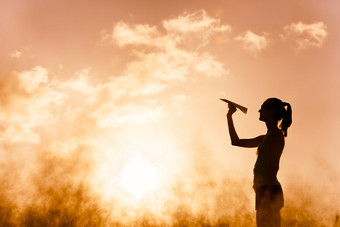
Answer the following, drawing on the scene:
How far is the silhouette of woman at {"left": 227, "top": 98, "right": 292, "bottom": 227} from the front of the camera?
4.24m

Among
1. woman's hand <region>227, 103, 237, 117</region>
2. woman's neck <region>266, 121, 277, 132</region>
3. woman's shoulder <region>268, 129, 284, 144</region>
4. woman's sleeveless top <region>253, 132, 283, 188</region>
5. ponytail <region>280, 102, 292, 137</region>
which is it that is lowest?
woman's sleeveless top <region>253, 132, 283, 188</region>

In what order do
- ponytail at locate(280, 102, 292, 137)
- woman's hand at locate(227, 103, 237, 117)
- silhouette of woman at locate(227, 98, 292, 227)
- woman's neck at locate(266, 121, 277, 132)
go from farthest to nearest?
woman's hand at locate(227, 103, 237, 117) < ponytail at locate(280, 102, 292, 137) < woman's neck at locate(266, 121, 277, 132) < silhouette of woman at locate(227, 98, 292, 227)

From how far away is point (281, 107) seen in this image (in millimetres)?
4707

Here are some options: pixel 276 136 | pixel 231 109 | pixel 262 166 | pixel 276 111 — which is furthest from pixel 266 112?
pixel 262 166

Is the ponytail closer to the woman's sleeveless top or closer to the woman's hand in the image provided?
the woman's sleeveless top

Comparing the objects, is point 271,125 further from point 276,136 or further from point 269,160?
point 269,160

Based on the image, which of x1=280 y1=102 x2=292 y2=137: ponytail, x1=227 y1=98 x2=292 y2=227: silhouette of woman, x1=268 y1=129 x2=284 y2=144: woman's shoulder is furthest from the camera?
x1=280 y1=102 x2=292 y2=137: ponytail

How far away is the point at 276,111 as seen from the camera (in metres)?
4.69

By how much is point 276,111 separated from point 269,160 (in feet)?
2.20

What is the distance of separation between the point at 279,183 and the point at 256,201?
0.34 meters

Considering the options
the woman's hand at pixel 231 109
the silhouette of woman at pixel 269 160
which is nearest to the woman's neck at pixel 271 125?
the silhouette of woman at pixel 269 160

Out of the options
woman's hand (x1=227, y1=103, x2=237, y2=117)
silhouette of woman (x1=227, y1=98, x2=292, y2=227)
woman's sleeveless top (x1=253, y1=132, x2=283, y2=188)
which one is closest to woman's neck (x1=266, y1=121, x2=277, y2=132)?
silhouette of woman (x1=227, y1=98, x2=292, y2=227)

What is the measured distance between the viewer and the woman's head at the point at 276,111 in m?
4.67

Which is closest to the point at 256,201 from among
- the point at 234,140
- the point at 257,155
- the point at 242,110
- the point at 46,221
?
the point at 257,155
